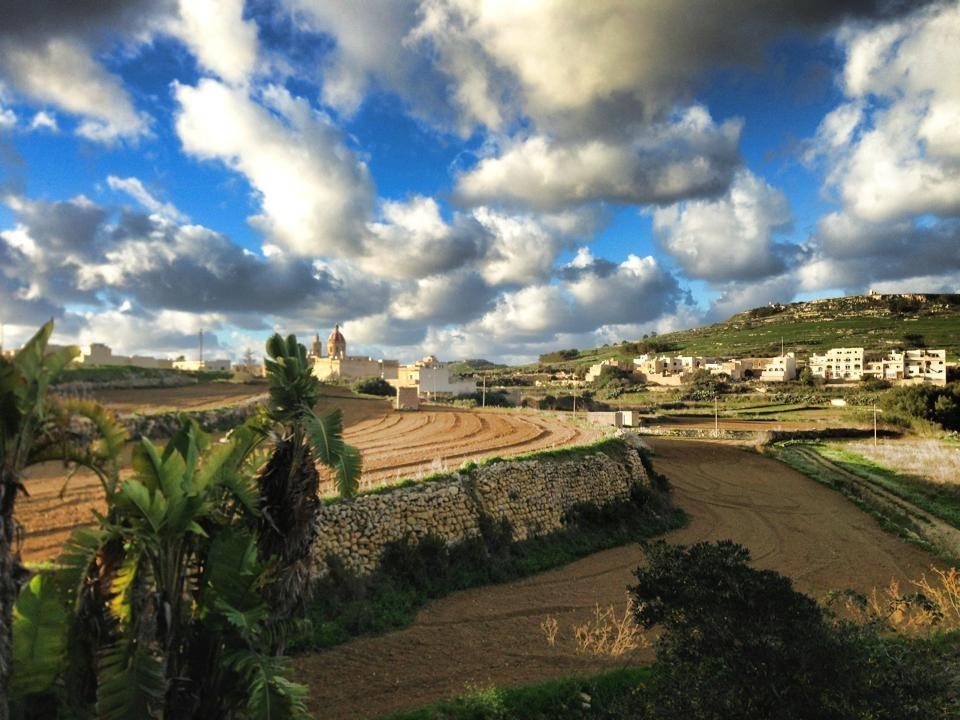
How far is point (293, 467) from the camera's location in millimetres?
6816

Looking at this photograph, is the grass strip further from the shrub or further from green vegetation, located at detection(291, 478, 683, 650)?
the shrub

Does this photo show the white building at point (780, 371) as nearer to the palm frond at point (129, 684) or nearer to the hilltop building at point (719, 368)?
the hilltop building at point (719, 368)

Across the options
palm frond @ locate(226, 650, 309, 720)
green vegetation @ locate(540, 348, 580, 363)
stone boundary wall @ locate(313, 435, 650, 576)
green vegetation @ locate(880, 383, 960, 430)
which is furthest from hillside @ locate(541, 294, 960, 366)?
palm frond @ locate(226, 650, 309, 720)

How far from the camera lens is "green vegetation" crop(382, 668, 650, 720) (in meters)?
8.10

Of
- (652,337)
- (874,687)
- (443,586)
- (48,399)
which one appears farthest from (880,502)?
(652,337)

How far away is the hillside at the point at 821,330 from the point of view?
105475mm

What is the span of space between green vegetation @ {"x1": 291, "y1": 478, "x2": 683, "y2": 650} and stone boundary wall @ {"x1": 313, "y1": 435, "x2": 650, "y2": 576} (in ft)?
0.98

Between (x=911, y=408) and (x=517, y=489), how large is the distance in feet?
159

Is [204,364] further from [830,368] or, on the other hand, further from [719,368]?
[830,368]

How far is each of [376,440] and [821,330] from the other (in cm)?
12117

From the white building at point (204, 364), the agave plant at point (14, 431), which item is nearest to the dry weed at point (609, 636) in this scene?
the agave plant at point (14, 431)

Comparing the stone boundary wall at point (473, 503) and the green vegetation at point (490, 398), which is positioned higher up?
the green vegetation at point (490, 398)

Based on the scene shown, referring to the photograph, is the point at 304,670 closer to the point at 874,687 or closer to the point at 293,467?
the point at 293,467

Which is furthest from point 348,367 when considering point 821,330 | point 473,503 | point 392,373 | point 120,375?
point 821,330
